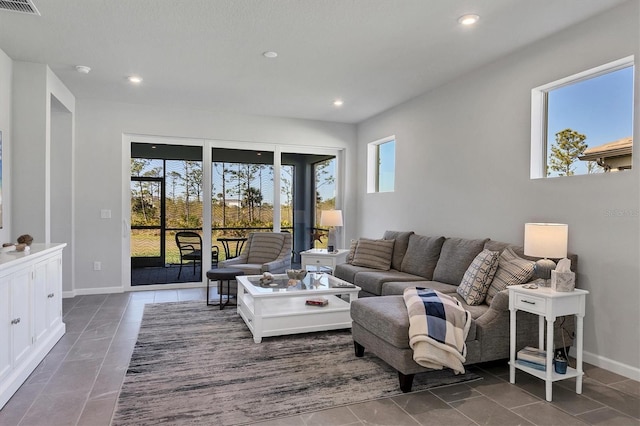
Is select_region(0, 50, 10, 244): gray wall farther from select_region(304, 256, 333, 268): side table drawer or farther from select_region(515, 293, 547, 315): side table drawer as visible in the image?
select_region(515, 293, 547, 315): side table drawer

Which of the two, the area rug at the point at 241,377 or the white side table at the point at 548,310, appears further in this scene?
the white side table at the point at 548,310

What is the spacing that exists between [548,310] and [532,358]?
406 millimetres

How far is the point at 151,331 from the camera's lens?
3875 millimetres

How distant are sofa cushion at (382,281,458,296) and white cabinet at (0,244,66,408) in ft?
9.88

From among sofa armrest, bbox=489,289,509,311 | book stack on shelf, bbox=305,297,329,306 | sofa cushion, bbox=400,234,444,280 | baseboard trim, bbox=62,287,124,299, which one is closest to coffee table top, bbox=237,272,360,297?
book stack on shelf, bbox=305,297,329,306

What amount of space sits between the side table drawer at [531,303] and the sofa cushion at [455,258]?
111 cm

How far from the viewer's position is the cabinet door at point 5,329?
2.47m

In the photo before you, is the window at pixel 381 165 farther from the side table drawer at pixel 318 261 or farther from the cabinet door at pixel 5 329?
the cabinet door at pixel 5 329

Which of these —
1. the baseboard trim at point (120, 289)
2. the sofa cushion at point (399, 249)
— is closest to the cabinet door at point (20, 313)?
the baseboard trim at point (120, 289)

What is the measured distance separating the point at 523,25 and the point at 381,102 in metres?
2.48

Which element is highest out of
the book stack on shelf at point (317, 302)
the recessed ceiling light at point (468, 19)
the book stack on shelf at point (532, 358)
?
the recessed ceiling light at point (468, 19)

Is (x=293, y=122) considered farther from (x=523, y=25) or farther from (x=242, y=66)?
(x=523, y=25)

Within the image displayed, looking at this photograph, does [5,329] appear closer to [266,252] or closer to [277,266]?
[277,266]

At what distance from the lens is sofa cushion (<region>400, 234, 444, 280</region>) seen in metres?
4.40
